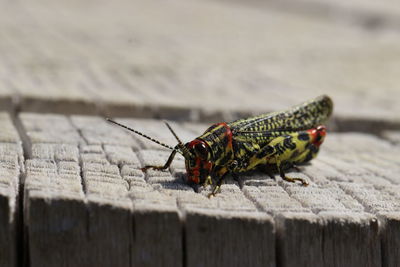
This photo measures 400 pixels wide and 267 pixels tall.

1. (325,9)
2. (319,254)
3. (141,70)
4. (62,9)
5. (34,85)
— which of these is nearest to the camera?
(319,254)

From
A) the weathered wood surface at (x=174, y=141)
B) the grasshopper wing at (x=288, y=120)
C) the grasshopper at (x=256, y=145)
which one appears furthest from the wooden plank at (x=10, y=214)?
the grasshopper wing at (x=288, y=120)

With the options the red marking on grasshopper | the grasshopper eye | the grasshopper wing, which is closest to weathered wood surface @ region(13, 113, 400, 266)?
the grasshopper eye

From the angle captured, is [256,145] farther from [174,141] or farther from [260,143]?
[174,141]

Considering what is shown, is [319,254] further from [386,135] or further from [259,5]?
[259,5]

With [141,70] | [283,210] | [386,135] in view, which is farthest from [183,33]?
[283,210]

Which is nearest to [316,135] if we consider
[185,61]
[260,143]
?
[260,143]

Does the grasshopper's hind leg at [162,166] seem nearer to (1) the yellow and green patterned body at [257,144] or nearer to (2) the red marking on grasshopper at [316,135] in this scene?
(1) the yellow and green patterned body at [257,144]
